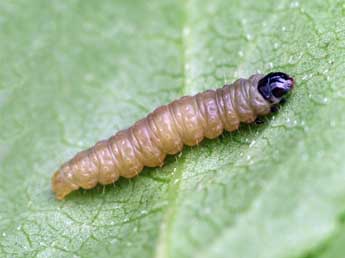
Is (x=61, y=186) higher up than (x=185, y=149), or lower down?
lower down

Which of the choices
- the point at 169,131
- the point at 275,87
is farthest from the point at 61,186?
the point at 275,87

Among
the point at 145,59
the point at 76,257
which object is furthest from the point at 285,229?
the point at 145,59

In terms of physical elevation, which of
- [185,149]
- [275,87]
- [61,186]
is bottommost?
[61,186]

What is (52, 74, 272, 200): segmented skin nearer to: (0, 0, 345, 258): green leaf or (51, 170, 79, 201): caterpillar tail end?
(51, 170, 79, 201): caterpillar tail end

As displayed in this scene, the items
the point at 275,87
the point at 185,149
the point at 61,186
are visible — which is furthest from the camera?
the point at 61,186

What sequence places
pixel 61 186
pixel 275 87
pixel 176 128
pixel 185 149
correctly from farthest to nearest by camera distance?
1. pixel 61 186
2. pixel 185 149
3. pixel 176 128
4. pixel 275 87

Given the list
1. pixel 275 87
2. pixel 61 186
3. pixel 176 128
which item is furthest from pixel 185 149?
pixel 61 186

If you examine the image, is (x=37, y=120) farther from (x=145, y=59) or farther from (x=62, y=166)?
(x=145, y=59)

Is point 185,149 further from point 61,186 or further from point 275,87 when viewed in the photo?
point 61,186

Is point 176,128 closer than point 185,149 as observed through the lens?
Yes
